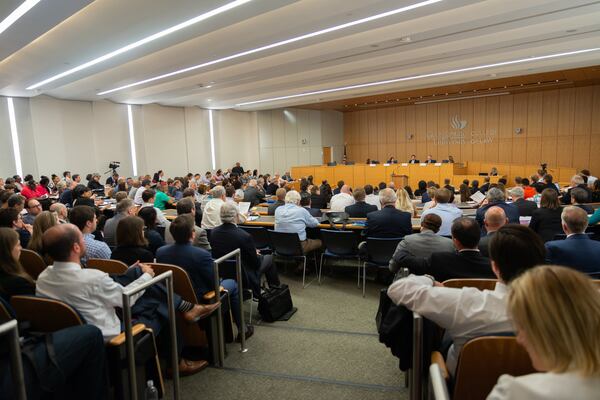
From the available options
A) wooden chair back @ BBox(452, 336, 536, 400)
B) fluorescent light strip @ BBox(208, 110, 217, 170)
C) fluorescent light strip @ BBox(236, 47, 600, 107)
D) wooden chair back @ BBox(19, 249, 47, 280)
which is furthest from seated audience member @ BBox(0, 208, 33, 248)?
fluorescent light strip @ BBox(208, 110, 217, 170)

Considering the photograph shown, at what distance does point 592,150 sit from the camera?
16.7 metres

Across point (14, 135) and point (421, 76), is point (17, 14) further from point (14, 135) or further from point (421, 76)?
point (421, 76)

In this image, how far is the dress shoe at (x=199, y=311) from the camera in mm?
3025

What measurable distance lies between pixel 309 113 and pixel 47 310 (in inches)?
799

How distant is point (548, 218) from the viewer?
4.77m

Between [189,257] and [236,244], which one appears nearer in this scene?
[189,257]

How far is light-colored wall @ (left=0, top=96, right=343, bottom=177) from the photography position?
1297 cm

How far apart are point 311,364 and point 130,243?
1.92m

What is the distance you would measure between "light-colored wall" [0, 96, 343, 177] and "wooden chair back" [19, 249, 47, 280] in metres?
11.6

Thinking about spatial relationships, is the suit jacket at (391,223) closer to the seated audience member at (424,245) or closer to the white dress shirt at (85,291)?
the seated audience member at (424,245)

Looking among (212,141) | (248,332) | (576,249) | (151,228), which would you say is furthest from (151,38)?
(212,141)

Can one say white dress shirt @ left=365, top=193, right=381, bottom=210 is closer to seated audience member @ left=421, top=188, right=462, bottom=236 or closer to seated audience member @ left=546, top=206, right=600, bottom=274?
seated audience member @ left=421, top=188, right=462, bottom=236

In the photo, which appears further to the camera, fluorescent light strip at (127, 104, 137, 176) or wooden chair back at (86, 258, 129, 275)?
fluorescent light strip at (127, 104, 137, 176)

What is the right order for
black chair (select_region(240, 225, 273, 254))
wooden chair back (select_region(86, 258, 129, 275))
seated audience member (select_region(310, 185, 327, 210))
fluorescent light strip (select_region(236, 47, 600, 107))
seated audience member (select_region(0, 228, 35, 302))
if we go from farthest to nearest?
fluorescent light strip (select_region(236, 47, 600, 107))
seated audience member (select_region(310, 185, 327, 210))
black chair (select_region(240, 225, 273, 254))
wooden chair back (select_region(86, 258, 129, 275))
seated audience member (select_region(0, 228, 35, 302))
